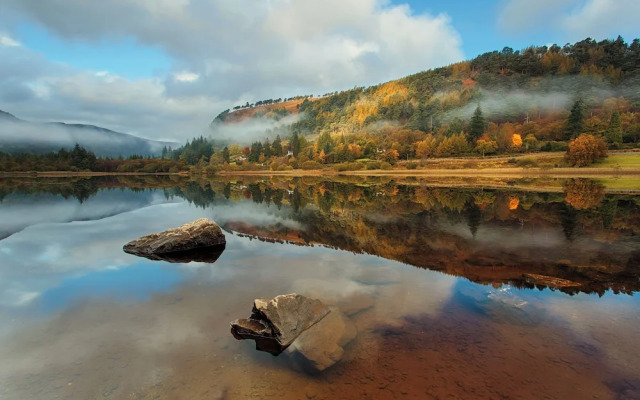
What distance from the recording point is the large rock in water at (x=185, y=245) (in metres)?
16.3

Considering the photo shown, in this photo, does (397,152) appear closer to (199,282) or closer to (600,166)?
(600,166)

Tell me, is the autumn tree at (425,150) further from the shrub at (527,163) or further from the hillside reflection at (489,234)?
the hillside reflection at (489,234)

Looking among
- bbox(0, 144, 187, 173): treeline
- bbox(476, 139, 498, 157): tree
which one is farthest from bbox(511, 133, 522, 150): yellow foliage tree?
bbox(0, 144, 187, 173): treeline

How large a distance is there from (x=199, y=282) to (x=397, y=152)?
130m

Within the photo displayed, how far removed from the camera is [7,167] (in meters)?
132

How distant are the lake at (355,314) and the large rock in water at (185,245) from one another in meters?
0.83

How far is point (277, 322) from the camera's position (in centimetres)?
824

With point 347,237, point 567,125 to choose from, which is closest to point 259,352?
point 347,237

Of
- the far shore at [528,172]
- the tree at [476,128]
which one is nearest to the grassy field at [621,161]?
the far shore at [528,172]

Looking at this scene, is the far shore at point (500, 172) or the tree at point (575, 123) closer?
the far shore at point (500, 172)

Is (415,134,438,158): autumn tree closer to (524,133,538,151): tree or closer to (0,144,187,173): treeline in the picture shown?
(524,133,538,151): tree

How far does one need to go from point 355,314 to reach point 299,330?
5.96ft

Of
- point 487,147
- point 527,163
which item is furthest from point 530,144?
point 527,163

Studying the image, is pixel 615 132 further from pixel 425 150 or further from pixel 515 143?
pixel 425 150
